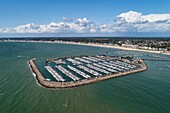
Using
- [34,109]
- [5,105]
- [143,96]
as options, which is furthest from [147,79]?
[5,105]

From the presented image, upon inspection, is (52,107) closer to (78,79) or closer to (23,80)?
(78,79)

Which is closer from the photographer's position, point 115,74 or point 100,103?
point 100,103

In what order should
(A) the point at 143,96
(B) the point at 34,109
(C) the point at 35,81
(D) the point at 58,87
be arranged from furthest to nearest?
(C) the point at 35,81 → (D) the point at 58,87 → (A) the point at 143,96 → (B) the point at 34,109

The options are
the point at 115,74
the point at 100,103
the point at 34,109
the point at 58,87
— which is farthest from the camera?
the point at 115,74

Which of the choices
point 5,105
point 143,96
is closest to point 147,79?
point 143,96

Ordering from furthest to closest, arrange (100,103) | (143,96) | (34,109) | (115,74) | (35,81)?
1. (115,74)
2. (35,81)
3. (143,96)
4. (100,103)
5. (34,109)

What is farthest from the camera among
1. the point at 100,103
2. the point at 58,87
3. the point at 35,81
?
the point at 35,81

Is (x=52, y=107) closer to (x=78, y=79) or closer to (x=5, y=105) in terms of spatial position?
(x=5, y=105)

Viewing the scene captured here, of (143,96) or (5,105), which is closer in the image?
(5,105)
